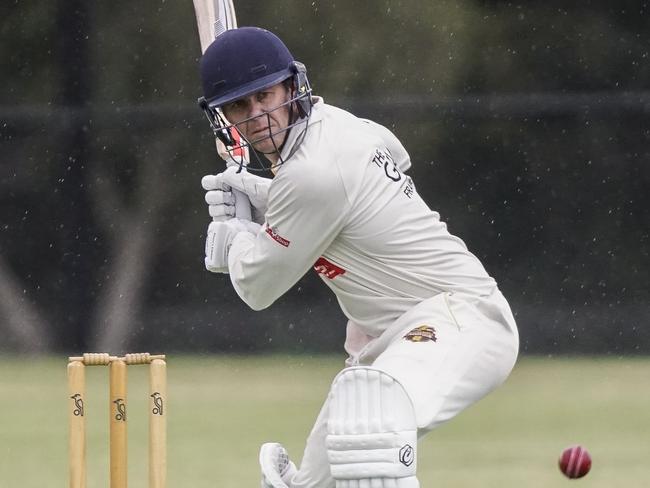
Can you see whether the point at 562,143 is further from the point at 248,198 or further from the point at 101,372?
the point at 248,198

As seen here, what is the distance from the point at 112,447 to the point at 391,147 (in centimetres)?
85

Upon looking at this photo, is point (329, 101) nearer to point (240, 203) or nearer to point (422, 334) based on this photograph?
point (240, 203)

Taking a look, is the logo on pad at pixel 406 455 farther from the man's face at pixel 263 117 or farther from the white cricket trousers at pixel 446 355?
the man's face at pixel 263 117

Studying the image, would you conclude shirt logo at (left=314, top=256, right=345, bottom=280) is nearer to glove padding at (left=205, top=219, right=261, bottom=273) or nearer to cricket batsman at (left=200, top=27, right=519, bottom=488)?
cricket batsman at (left=200, top=27, right=519, bottom=488)

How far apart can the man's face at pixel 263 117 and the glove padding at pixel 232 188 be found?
0.30 meters

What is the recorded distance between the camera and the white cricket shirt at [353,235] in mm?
2584

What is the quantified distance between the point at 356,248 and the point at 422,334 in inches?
8.6

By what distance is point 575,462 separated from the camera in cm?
367

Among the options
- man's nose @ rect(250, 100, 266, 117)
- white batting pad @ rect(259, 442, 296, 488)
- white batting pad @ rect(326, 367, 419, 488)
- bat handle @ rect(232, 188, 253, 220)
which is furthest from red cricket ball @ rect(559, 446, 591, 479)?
man's nose @ rect(250, 100, 266, 117)

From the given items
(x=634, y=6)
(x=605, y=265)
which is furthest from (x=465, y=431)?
(x=634, y=6)

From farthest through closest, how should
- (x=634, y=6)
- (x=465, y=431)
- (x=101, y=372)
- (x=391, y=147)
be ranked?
(x=634, y=6), (x=101, y=372), (x=465, y=431), (x=391, y=147)

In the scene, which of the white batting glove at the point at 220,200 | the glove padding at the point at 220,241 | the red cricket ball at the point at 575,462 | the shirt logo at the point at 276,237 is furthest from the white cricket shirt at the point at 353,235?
the red cricket ball at the point at 575,462

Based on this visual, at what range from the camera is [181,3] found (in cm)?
672

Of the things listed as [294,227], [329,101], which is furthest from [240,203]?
[329,101]
